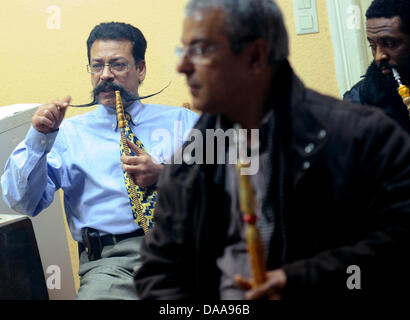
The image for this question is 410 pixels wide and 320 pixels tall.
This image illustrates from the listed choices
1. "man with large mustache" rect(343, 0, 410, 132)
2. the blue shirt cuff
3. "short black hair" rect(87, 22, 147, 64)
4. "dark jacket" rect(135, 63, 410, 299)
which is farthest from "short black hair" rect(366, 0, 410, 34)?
the blue shirt cuff

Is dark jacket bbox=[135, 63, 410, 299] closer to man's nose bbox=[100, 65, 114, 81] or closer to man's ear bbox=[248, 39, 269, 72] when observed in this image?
man's ear bbox=[248, 39, 269, 72]

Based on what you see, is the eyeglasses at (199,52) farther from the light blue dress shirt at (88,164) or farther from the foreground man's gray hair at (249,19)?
the light blue dress shirt at (88,164)

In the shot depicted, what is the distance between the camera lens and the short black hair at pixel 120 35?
2.49 meters

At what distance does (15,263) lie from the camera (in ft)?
7.21

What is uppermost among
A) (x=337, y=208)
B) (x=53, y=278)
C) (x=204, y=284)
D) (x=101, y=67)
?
(x=101, y=67)

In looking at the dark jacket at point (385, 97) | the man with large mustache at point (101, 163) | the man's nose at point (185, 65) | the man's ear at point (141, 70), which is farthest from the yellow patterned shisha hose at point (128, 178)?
the man's nose at point (185, 65)

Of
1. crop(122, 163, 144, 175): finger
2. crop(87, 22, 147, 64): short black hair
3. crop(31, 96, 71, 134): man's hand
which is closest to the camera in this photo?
crop(31, 96, 71, 134): man's hand

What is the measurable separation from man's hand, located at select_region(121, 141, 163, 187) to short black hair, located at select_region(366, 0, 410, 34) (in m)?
0.90

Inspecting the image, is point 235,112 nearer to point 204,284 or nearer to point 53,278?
point 204,284

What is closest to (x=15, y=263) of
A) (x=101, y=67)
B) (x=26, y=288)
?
(x=26, y=288)

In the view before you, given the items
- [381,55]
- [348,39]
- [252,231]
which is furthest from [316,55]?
[252,231]

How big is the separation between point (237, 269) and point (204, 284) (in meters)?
0.08

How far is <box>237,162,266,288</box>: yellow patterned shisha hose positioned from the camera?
44.3 inches

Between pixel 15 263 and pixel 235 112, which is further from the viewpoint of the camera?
pixel 15 263
